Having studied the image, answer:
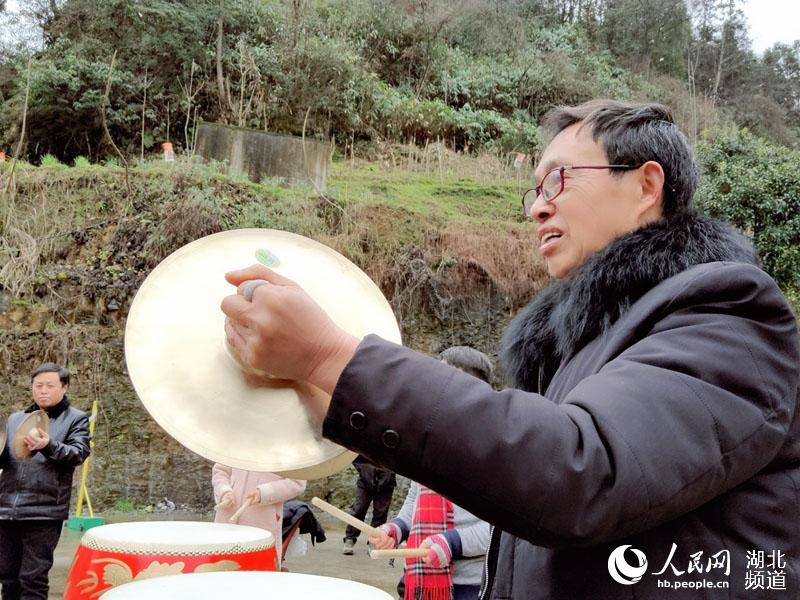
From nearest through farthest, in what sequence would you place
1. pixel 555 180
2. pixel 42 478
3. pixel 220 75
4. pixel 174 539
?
1. pixel 555 180
2. pixel 174 539
3. pixel 42 478
4. pixel 220 75

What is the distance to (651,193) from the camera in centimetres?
156

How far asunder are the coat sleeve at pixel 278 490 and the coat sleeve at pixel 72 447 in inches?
61.2

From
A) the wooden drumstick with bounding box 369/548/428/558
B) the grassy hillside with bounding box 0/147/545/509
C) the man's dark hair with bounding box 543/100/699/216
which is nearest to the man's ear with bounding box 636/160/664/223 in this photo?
the man's dark hair with bounding box 543/100/699/216

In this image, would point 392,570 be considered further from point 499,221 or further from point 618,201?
point 499,221

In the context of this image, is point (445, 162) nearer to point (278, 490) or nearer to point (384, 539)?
point (278, 490)

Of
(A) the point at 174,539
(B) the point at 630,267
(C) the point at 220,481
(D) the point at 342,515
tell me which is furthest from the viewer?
(C) the point at 220,481

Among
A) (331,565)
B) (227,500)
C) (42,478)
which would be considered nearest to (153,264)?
(331,565)

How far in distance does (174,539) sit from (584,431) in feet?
6.38

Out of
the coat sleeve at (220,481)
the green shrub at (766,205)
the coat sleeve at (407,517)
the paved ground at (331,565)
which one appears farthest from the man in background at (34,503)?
the green shrub at (766,205)

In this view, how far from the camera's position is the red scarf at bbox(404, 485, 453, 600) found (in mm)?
3307

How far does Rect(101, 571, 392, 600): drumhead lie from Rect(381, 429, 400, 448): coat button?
1.95 feet

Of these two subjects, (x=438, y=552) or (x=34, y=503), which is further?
(x=34, y=503)

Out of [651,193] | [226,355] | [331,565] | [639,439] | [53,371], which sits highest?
[651,193]

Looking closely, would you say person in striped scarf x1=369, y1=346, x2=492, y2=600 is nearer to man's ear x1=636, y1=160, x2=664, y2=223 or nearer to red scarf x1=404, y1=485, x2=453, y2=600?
red scarf x1=404, y1=485, x2=453, y2=600
